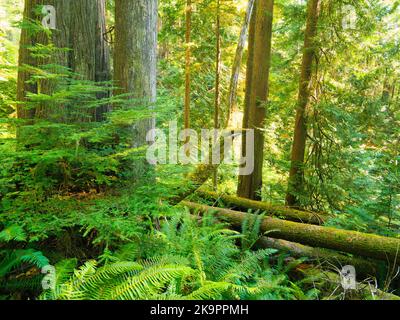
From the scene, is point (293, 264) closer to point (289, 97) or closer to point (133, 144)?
point (133, 144)

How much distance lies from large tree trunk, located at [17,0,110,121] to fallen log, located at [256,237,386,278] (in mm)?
3799

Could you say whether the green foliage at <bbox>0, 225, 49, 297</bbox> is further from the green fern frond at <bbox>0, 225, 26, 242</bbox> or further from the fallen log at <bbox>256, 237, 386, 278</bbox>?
the fallen log at <bbox>256, 237, 386, 278</bbox>

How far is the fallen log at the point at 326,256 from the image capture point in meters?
4.34

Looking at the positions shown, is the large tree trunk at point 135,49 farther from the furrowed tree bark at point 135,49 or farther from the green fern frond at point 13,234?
the green fern frond at point 13,234

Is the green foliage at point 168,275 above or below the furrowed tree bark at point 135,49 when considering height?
below

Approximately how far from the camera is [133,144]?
3699mm

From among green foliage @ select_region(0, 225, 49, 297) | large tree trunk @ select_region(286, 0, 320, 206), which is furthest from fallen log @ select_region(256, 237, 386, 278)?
green foliage @ select_region(0, 225, 49, 297)

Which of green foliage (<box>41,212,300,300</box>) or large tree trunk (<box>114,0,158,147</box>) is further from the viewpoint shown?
large tree trunk (<box>114,0,158,147</box>)

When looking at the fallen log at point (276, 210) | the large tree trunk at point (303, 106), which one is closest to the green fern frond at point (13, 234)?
the fallen log at point (276, 210)

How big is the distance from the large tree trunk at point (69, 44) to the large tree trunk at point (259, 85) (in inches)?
181

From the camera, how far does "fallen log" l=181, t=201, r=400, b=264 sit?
413 centimetres

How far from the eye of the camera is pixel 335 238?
14.7ft

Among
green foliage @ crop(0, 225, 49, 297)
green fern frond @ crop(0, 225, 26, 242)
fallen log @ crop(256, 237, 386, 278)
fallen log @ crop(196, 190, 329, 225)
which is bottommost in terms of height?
fallen log @ crop(256, 237, 386, 278)

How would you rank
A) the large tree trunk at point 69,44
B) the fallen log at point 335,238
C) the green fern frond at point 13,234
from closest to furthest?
the green fern frond at point 13,234 → the large tree trunk at point 69,44 → the fallen log at point 335,238
